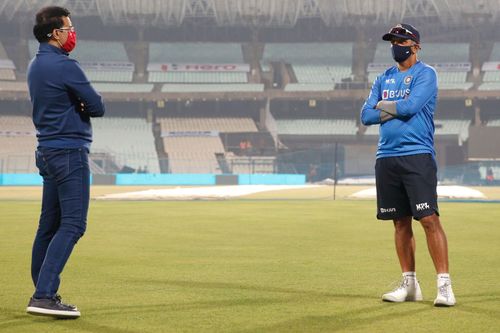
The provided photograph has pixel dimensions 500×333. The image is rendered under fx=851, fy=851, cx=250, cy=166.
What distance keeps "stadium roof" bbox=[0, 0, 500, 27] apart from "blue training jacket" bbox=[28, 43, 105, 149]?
196 ft

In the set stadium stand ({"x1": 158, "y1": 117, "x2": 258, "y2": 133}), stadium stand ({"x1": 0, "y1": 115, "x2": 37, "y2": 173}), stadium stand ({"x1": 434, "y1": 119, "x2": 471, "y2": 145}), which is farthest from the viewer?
stadium stand ({"x1": 434, "y1": 119, "x2": 471, "y2": 145})

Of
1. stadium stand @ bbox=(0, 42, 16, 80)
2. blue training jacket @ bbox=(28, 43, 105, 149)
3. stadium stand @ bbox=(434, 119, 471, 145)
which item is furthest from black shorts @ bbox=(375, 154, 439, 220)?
stadium stand @ bbox=(0, 42, 16, 80)

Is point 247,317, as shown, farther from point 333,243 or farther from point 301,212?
point 301,212

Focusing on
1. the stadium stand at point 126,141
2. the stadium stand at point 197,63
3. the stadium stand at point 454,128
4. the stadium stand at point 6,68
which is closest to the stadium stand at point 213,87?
the stadium stand at point 197,63

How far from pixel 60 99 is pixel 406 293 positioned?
10.5 ft

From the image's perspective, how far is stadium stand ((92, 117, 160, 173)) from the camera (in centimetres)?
5719

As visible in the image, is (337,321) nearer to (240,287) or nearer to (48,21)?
(240,287)

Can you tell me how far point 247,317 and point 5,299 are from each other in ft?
7.06

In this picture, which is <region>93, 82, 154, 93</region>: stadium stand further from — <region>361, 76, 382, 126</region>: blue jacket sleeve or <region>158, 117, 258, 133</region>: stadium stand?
<region>361, 76, 382, 126</region>: blue jacket sleeve

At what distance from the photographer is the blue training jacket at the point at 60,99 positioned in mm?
5965

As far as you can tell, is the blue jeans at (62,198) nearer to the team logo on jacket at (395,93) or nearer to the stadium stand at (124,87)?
the team logo on jacket at (395,93)

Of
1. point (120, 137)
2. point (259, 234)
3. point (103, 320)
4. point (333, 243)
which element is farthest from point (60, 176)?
point (120, 137)

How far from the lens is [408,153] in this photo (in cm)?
691

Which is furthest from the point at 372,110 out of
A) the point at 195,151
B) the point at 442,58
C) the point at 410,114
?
the point at 442,58
